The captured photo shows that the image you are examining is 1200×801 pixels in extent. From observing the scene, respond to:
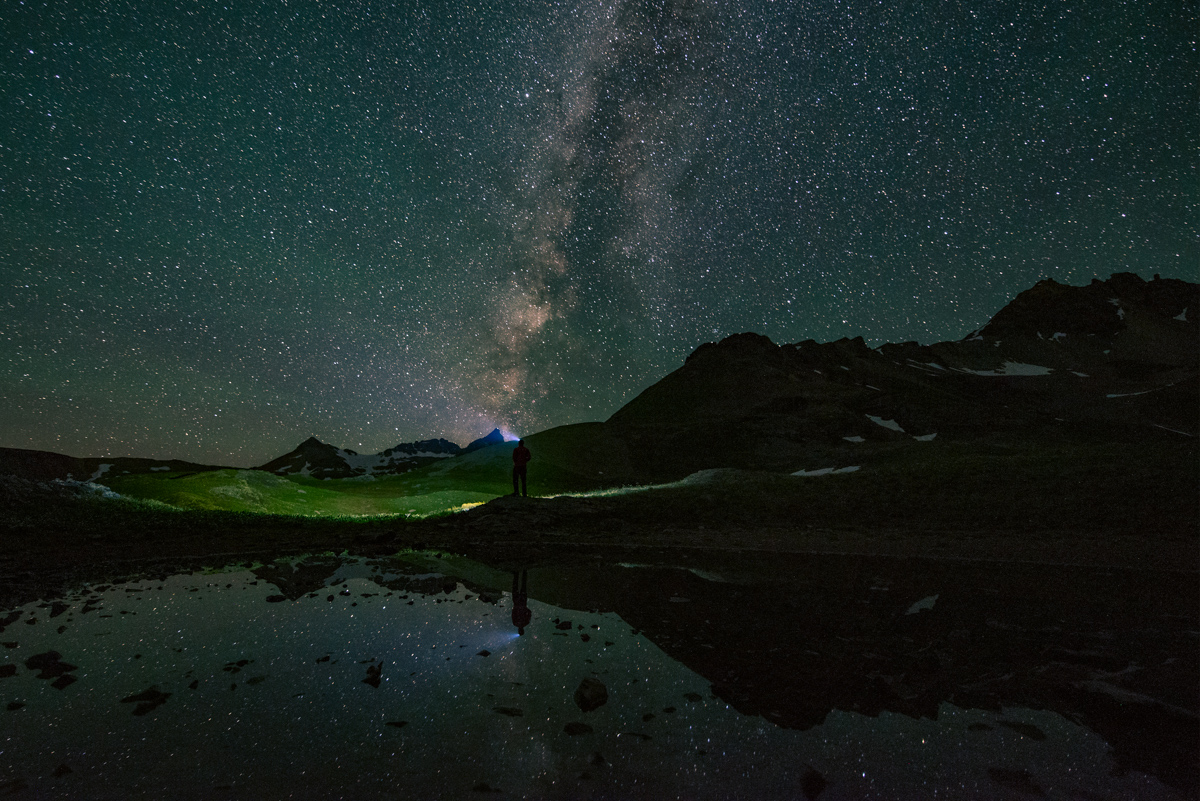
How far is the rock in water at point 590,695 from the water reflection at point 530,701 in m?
0.03

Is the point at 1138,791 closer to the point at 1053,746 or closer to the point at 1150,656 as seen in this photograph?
the point at 1053,746

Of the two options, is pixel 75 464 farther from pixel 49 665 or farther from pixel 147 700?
pixel 147 700

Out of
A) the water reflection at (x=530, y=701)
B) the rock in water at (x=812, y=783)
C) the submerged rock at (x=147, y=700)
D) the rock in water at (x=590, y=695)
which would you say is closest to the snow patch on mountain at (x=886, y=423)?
the water reflection at (x=530, y=701)

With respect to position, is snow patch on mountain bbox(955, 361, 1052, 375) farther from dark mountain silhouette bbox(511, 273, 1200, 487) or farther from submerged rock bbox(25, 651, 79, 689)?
submerged rock bbox(25, 651, 79, 689)

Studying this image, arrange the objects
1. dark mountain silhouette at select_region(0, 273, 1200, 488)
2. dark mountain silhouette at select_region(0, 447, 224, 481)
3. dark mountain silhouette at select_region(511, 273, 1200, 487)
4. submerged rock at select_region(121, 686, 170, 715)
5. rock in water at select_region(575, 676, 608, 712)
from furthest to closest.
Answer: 1. dark mountain silhouette at select_region(0, 447, 224, 481)
2. dark mountain silhouette at select_region(0, 273, 1200, 488)
3. dark mountain silhouette at select_region(511, 273, 1200, 487)
4. rock in water at select_region(575, 676, 608, 712)
5. submerged rock at select_region(121, 686, 170, 715)

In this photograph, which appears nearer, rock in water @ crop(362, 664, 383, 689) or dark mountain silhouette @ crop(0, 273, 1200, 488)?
rock in water @ crop(362, 664, 383, 689)

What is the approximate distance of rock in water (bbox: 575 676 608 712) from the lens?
570cm

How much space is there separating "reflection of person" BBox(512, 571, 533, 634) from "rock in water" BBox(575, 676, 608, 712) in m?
2.84

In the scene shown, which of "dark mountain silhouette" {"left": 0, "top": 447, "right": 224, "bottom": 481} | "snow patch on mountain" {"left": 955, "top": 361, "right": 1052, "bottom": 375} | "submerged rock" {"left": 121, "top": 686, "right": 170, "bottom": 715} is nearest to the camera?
"submerged rock" {"left": 121, "top": 686, "right": 170, "bottom": 715}

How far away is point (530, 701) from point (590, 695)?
0.74m

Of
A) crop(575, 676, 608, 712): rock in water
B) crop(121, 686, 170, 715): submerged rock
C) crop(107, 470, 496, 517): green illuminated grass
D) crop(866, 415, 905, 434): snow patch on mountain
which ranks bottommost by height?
crop(575, 676, 608, 712): rock in water

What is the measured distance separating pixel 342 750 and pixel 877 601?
10.8 metres

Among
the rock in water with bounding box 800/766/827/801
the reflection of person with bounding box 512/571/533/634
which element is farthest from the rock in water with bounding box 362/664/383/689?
the rock in water with bounding box 800/766/827/801

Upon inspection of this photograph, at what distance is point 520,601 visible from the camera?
34.5ft
